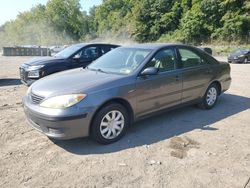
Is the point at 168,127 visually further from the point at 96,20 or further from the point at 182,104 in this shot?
the point at 96,20

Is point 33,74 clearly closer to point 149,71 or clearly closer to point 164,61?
point 164,61

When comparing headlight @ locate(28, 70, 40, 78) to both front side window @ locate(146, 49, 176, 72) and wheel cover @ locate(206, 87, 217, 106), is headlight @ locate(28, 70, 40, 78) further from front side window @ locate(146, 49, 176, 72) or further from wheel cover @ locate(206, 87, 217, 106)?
wheel cover @ locate(206, 87, 217, 106)

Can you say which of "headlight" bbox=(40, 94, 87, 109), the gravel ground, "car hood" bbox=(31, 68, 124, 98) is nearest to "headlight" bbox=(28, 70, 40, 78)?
the gravel ground

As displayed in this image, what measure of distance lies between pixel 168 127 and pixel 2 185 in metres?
3.03

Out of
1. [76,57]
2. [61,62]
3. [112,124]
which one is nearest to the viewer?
[112,124]

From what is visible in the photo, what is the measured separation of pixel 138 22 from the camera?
58000mm

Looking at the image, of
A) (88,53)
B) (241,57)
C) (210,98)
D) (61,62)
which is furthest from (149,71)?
(241,57)

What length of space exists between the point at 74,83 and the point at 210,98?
3451 mm

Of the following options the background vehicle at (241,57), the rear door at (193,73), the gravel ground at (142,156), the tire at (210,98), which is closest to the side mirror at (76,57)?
the gravel ground at (142,156)

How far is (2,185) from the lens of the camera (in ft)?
11.0

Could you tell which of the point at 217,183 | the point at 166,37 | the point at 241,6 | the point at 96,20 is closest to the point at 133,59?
the point at 217,183

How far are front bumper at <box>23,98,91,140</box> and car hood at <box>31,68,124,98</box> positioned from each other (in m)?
0.37

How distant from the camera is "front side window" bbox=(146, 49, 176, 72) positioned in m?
5.14

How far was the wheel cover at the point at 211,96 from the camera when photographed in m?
6.42
